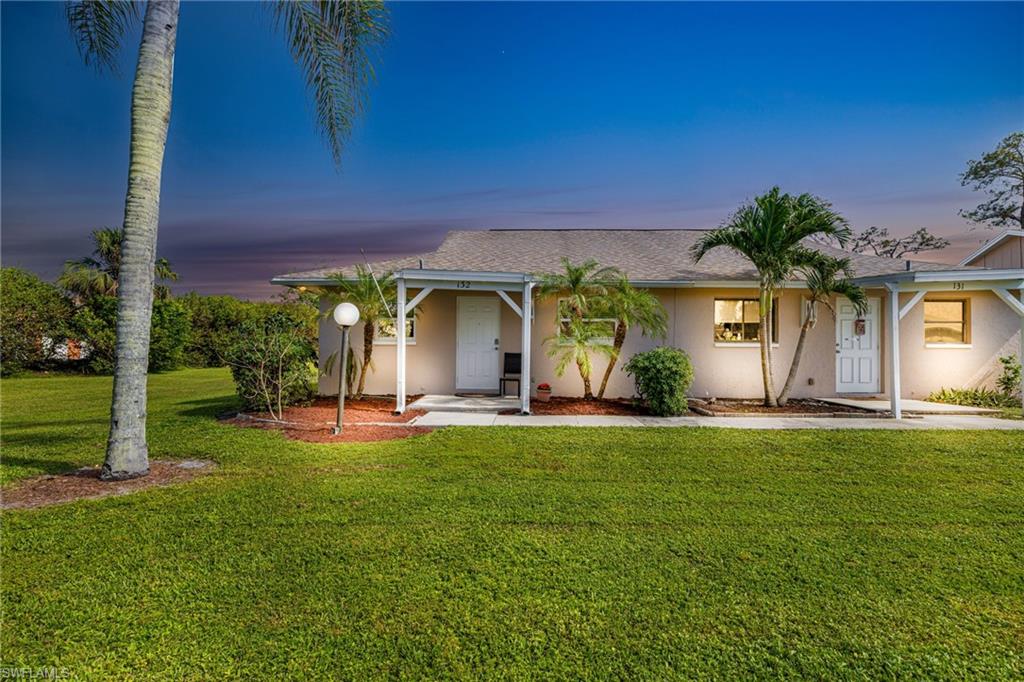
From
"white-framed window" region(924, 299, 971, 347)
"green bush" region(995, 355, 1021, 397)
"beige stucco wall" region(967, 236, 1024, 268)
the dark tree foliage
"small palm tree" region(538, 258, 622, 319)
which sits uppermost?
the dark tree foliage

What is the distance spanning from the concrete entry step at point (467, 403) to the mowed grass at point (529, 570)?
3.34m

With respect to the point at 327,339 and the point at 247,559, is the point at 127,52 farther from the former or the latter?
the point at 247,559

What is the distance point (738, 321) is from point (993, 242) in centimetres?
945

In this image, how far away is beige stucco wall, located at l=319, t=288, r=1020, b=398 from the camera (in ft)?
36.7

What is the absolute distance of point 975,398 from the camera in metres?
10.8

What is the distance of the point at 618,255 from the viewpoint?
42.8 feet

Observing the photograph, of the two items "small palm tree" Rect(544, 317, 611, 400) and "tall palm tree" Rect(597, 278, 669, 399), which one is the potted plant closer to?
"small palm tree" Rect(544, 317, 611, 400)

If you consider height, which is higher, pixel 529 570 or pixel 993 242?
pixel 993 242

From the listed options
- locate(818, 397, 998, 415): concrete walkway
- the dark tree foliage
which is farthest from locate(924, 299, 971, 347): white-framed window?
the dark tree foliage

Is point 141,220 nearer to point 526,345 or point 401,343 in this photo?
point 401,343

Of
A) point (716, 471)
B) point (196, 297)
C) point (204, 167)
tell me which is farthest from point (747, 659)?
point (196, 297)

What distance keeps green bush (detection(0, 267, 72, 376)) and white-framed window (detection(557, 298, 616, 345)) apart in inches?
704

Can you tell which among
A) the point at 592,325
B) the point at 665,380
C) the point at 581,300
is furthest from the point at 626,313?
the point at 665,380

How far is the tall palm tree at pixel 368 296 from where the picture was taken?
9.93m
